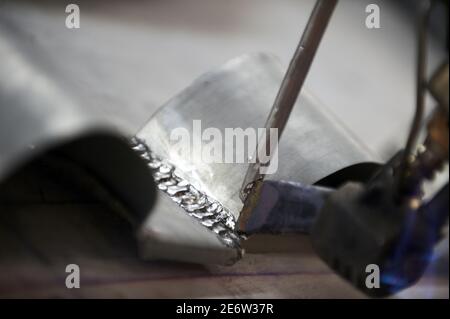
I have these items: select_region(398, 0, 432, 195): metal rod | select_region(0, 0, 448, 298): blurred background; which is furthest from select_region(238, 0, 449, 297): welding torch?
select_region(0, 0, 448, 298): blurred background

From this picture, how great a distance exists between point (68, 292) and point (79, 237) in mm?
91

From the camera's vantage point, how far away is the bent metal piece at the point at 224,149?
814 millimetres

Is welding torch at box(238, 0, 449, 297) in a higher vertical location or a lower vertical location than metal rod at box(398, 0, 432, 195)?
lower

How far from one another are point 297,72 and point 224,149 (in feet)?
0.85

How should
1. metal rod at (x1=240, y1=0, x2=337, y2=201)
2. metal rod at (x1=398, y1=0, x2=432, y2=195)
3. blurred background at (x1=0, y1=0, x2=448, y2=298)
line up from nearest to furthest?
metal rod at (x1=398, y1=0, x2=432, y2=195) → metal rod at (x1=240, y1=0, x2=337, y2=201) → blurred background at (x1=0, y1=0, x2=448, y2=298)

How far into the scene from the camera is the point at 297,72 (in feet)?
2.64

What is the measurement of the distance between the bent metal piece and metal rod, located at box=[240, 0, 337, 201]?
0.31 ft

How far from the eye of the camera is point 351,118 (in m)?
2.02

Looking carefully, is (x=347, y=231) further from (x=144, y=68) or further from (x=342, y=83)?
(x=342, y=83)

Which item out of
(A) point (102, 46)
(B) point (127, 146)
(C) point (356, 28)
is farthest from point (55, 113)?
(C) point (356, 28)

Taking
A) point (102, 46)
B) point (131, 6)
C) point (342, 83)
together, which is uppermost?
point (131, 6)

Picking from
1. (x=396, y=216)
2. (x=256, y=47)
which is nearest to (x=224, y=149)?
(x=396, y=216)

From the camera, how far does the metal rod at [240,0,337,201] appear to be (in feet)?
2.44

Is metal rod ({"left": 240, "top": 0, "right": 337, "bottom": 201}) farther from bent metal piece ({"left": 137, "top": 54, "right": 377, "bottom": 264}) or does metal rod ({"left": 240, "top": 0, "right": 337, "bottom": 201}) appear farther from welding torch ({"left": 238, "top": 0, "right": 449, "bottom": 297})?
welding torch ({"left": 238, "top": 0, "right": 449, "bottom": 297})
